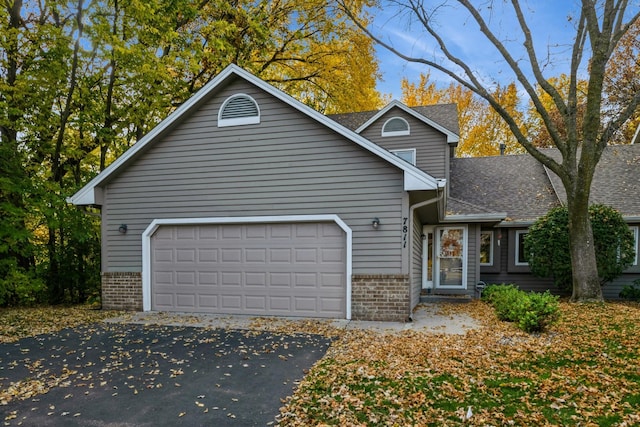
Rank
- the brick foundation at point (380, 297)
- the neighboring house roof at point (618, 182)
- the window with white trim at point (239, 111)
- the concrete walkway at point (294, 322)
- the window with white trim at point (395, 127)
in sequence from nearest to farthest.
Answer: the concrete walkway at point (294, 322) < the brick foundation at point (380, 297) < the window with white trim at point (239, 111) < the neighboring house roof at point (618, 182) < the window with white trim at point (395, 127)

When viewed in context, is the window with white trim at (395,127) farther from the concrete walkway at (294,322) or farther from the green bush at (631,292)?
the green bush at (631,292)

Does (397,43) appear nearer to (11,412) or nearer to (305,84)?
(305,84)

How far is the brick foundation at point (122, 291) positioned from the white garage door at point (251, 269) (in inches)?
14.1

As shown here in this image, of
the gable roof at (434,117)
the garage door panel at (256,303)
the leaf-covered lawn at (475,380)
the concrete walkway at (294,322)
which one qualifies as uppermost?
the gable roof at (434,117)

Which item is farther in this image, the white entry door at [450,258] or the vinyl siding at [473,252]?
the white entry door at [450,258]

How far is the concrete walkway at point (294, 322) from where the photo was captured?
7.20 m

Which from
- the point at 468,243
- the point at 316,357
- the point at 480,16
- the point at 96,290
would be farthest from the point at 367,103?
the point at 316,357

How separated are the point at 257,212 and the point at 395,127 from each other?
7160mm

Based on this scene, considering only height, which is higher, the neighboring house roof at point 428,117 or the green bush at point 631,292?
the neighboring house roof at point 428,117

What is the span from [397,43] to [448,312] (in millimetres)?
8107

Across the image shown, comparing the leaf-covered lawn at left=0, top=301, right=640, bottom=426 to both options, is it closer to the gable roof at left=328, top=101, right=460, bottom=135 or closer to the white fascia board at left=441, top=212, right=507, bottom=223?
the white fascia board at left=441, top=212, right=507, bottom=223

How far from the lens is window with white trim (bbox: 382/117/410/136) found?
1345cm

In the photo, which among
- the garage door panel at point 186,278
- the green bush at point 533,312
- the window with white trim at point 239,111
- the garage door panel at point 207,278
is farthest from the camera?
the garage door panel at point 186,278

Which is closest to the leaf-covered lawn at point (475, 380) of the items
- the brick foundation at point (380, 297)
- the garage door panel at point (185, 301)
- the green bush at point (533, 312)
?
the green bush at point (533, 312)
